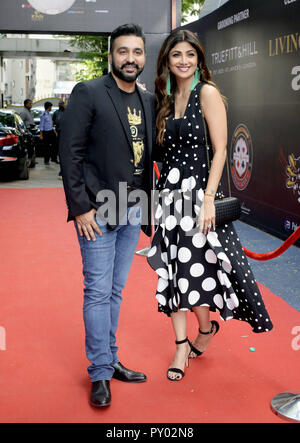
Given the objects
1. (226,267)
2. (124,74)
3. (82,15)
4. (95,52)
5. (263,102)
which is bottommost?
(226,267)

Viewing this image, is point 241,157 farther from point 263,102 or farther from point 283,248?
point 283,248

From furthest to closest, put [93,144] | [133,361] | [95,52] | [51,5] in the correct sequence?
[95,52] → [51,5] → [133,361] → [93,144]

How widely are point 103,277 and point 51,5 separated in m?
9.53

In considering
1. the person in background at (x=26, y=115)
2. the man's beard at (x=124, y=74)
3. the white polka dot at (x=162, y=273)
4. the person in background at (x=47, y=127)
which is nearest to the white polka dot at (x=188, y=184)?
the white polka dot at (x=162, y=273)

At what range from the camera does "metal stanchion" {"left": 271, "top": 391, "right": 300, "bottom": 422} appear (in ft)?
8.98

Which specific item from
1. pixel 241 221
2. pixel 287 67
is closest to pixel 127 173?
pixel 287 67

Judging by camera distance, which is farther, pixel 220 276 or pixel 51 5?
pixel 51 5

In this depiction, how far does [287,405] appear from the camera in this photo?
280 centimetres

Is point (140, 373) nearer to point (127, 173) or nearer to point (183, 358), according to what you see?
point (183, 358)

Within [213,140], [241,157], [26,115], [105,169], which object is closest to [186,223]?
[213,140]

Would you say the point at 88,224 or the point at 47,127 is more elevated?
the point at 47,127

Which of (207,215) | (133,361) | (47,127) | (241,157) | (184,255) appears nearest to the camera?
(207,215)

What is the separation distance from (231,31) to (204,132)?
5.88 meters

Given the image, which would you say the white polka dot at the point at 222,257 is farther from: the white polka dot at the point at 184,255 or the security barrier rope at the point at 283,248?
the security barrier rope at the point at 283,248
